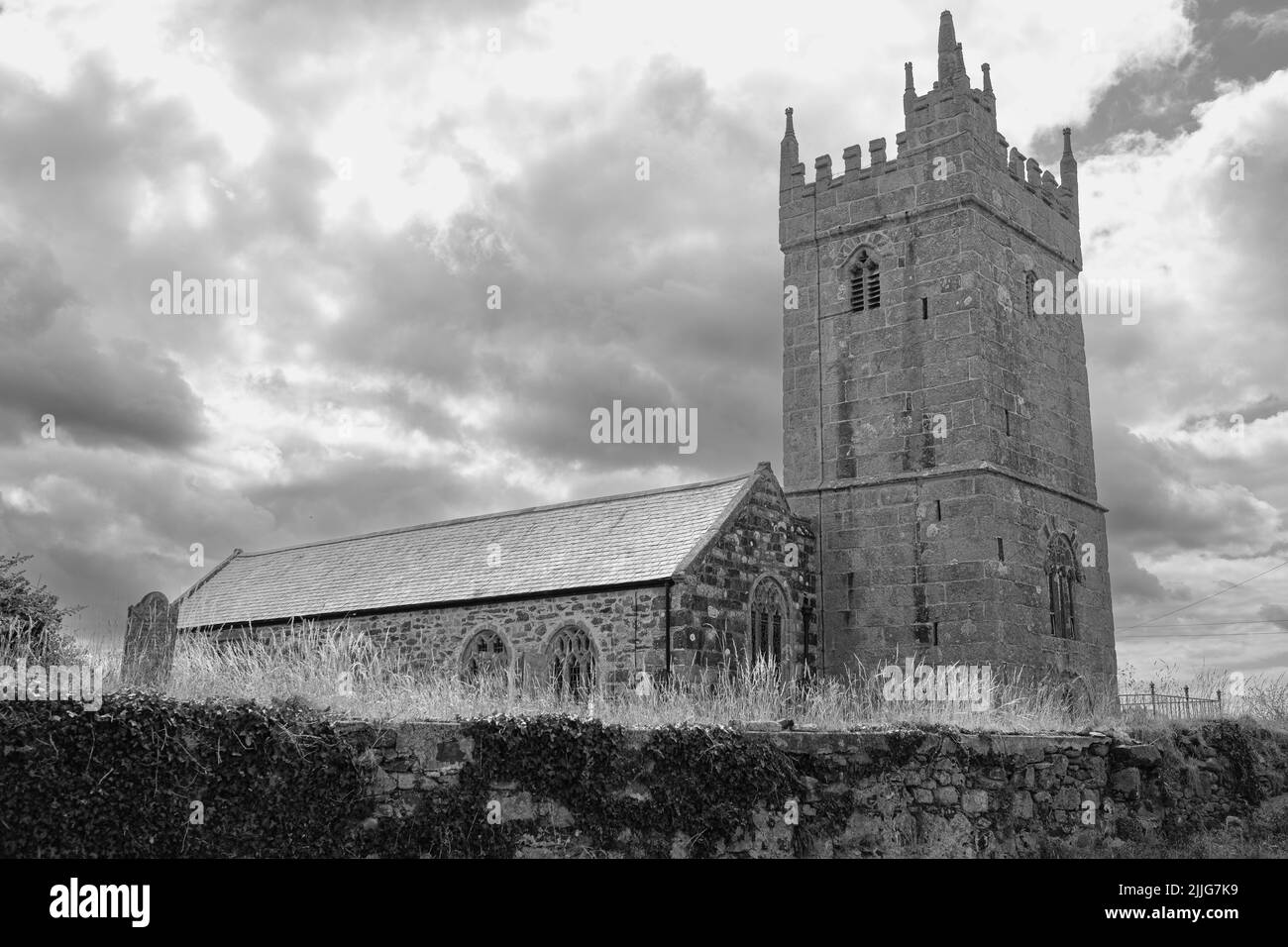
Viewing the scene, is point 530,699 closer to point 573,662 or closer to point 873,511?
point 573,662

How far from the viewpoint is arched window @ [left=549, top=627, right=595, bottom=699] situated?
2200cm

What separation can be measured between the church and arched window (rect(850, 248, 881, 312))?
51 millimetres

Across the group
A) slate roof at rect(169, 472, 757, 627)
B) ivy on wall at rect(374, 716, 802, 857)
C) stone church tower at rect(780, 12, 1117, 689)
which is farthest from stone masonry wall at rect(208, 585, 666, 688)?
ivy on wall at rect(374, 716, 802, 857)

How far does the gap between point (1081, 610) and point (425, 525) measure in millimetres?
16841

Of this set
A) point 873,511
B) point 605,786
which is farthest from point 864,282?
point 605,786

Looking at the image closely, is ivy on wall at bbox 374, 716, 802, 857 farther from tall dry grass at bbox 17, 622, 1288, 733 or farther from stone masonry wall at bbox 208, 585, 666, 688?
stone masonry wall at bbox 208, 585, 666, 688

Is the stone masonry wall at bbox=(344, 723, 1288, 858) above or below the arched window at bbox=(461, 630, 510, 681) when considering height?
below

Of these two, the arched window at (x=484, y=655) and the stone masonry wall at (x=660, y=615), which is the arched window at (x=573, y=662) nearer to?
the stone masonry wall at (x=660, y=615)

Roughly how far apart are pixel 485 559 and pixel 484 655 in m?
3.42

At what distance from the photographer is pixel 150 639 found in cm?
1861

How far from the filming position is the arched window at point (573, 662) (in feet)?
72.2

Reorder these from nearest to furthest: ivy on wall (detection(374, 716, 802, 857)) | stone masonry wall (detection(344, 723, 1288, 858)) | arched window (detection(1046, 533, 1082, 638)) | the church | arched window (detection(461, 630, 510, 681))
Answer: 1. ivy on wall (detection(374, 716, 802, 857))
2. stone masonry wall (detection(344, 723, 1288, 858))
3. the church
4. arched window (detection(461, 630, 510, 681))
5. arched window (detection(1046, 533, 1082, 638))

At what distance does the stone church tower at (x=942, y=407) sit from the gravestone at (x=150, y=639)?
43.9ft
